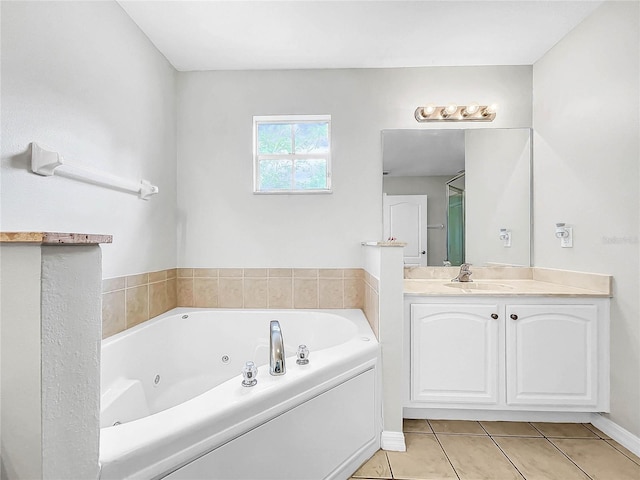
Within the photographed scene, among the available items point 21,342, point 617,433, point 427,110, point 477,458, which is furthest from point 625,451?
point 21,342

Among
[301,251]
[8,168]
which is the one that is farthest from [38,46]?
[301,251]

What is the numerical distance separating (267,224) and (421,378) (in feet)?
4.96

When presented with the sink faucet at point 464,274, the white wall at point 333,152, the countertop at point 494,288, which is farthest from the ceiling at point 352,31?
the countertop at point 494,288

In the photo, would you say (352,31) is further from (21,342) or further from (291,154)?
(21,342)

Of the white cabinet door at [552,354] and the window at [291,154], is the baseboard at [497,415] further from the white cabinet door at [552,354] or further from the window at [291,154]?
the window at [291,154]

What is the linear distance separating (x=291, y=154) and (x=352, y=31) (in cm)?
95

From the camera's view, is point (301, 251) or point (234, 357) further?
point (301, 251)

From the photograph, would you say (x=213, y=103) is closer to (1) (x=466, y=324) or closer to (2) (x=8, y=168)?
(2) (x=8, y=168)

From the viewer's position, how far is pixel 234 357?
88.4 inches

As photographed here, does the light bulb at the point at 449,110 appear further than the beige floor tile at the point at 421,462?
Yes

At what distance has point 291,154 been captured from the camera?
262 cm

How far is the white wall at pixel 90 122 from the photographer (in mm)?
1235

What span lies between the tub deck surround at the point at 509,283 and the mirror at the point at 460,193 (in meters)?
0.07

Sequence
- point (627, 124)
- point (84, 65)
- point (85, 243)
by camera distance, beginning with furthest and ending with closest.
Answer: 1. point (627, 124)
2. point (84, 65)
3. point (85, 243)
